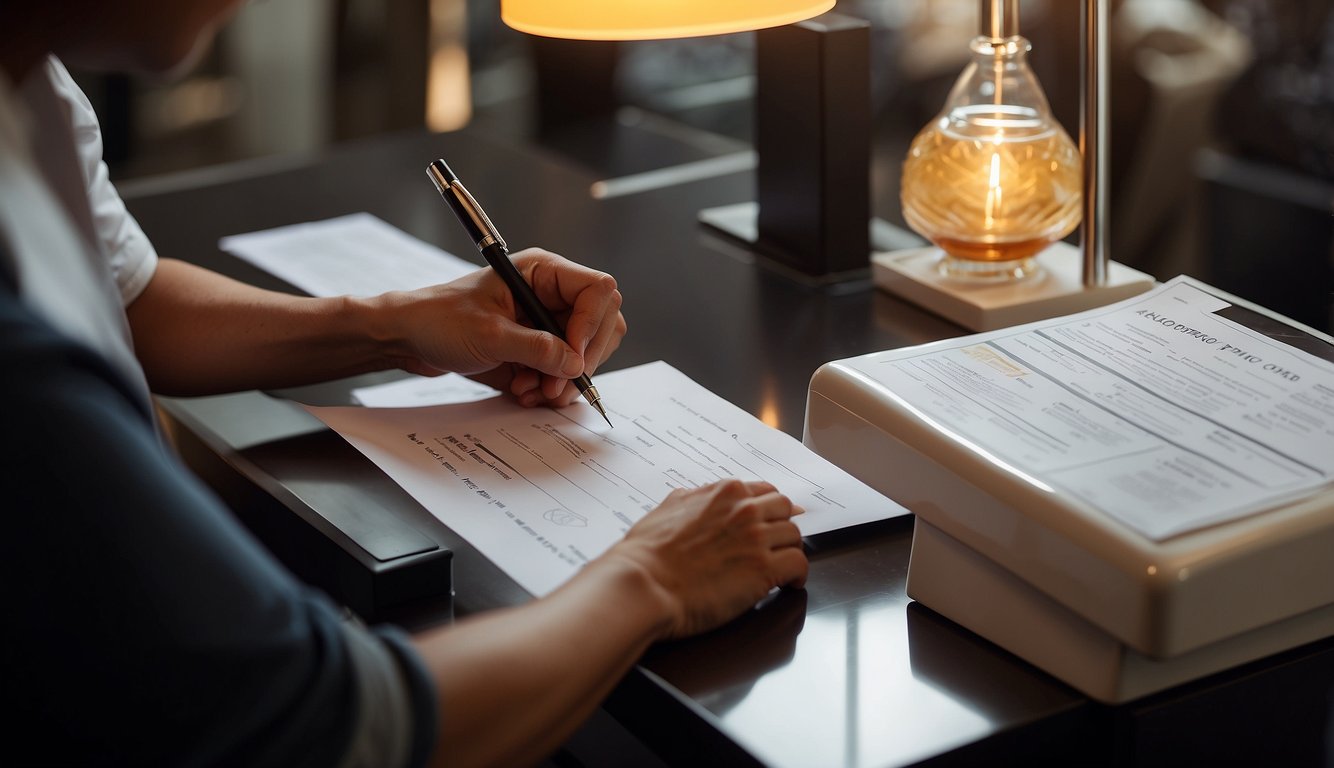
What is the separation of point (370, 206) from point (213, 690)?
110cm

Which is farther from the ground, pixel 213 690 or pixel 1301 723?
pixel 213 690

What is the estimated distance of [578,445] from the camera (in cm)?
105

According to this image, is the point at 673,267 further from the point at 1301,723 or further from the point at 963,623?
the point at 1301,723

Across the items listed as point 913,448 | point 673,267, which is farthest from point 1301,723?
point 673,267

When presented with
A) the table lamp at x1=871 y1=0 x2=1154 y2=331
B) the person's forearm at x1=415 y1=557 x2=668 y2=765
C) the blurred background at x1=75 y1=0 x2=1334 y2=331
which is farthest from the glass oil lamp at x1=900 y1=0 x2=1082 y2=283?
the person's forearm at x1=415 y1=557 x2=668 y2=765

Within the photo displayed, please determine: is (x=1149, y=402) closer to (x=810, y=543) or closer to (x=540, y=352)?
(x=810, y=543)

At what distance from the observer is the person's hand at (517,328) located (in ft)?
3.59

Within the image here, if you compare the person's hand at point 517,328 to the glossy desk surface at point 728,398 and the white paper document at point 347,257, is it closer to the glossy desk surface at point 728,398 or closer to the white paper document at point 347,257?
the glossy desk surface at point 728,398

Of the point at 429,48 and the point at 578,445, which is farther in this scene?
the point at 429,48

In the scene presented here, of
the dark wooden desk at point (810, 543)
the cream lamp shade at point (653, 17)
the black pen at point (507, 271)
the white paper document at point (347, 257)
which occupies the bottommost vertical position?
the dark wooden desk at point (810, 543)

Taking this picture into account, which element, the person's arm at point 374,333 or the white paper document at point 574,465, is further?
the person's arm at point 374,333

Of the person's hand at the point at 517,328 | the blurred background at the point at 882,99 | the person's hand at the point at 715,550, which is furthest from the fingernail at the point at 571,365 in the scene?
the blurred background at the point at 882,99

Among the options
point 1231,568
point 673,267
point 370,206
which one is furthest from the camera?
point 370,206

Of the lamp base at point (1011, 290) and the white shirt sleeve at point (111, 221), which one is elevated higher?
the white shirt sleeve at point (111, 221)
